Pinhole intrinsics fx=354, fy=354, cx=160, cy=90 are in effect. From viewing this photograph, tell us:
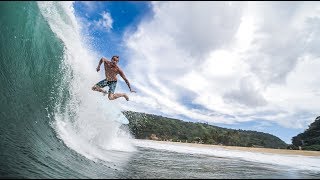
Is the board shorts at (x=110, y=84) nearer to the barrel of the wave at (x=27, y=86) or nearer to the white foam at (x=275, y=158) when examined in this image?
the barrel of the wave at (x=27, y=86)

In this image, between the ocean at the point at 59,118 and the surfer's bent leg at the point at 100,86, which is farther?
the surfer's bent leg at the point at 100,86

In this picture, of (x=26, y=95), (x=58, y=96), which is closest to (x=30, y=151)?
(x=26, y=95)

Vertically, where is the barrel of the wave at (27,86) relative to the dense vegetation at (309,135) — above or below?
below

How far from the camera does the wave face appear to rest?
7.45m

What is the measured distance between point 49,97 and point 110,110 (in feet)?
10.6

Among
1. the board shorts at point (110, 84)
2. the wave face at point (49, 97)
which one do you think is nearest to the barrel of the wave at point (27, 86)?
the wave face at point (49, 97)

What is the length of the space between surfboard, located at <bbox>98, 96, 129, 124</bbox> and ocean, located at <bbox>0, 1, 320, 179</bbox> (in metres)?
0.09

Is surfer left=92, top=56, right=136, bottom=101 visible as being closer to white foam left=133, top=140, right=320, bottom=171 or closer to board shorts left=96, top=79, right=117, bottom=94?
board shorts left=96, top=79, right=117, bottom=94

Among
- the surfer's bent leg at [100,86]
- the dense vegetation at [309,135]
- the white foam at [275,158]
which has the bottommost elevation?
the white foam at [275,158]

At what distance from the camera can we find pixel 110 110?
44.9ft

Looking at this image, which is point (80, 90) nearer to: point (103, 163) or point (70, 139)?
point (70, 139)

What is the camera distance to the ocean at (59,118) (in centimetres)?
686

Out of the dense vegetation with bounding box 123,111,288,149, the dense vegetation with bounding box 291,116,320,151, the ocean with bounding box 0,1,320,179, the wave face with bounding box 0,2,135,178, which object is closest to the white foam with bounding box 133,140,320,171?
the ocean with bounding box 0,1,320,179

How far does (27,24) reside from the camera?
11.0 metres
